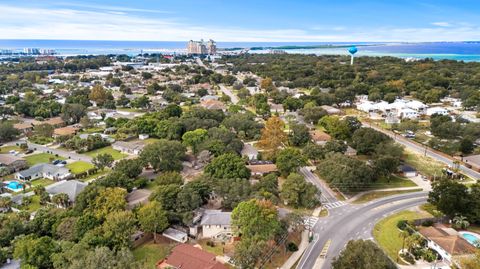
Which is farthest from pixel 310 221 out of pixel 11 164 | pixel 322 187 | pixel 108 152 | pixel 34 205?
pixel 11 164

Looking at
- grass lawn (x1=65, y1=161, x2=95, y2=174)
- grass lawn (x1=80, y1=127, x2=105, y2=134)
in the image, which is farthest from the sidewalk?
grass lawn (x1=80, y1=127, x2=105, y2=134)

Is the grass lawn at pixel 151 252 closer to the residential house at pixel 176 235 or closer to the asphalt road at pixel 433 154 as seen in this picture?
the residential house at pixel 176 235

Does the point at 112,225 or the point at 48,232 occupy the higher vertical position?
the point at 112,225

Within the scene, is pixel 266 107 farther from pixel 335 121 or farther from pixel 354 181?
pixel 354 181

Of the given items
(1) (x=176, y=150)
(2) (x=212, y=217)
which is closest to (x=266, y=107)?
(1) (x=176, y=150)

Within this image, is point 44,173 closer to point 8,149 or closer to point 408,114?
point 8,149
